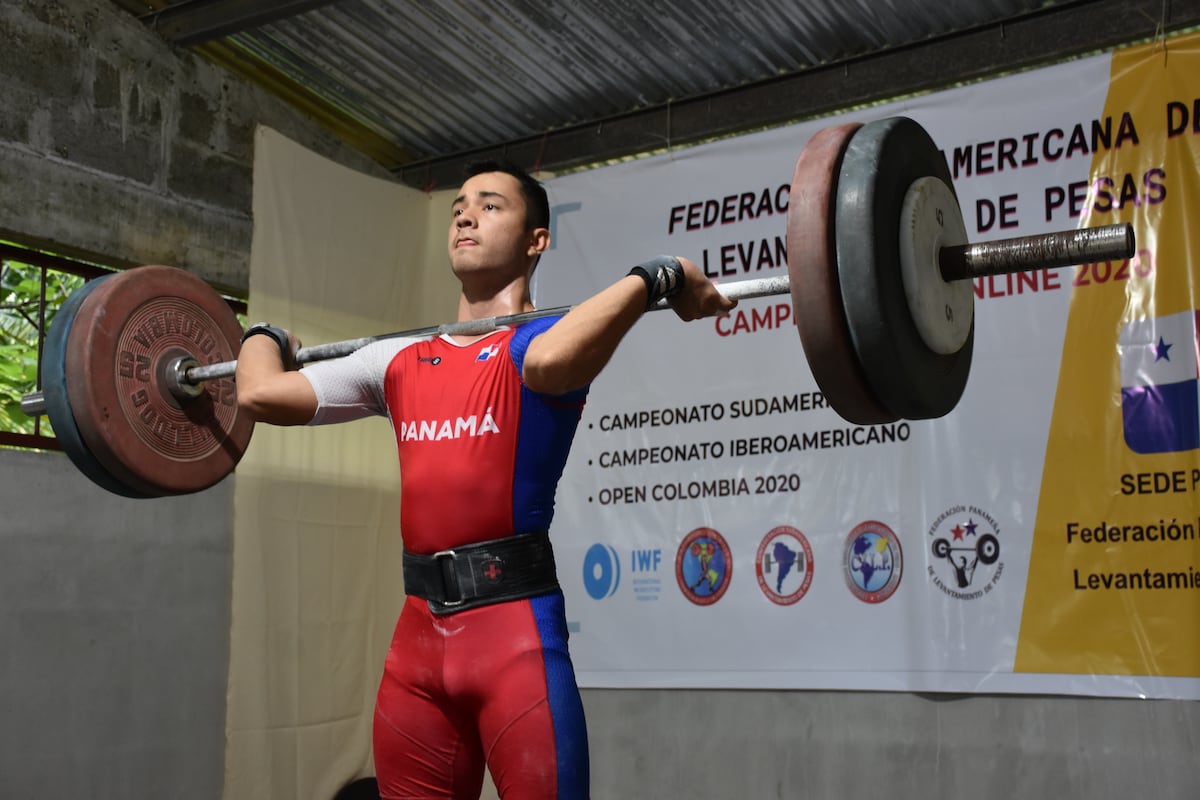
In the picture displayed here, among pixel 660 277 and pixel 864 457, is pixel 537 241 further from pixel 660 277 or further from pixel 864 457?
pixel 864 457

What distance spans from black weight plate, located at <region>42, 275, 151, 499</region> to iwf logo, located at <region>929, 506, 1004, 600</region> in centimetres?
221

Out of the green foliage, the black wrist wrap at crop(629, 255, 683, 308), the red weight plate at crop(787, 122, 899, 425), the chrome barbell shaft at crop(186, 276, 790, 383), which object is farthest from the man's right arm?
the green foliage

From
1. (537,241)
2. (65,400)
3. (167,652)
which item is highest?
(537,241)

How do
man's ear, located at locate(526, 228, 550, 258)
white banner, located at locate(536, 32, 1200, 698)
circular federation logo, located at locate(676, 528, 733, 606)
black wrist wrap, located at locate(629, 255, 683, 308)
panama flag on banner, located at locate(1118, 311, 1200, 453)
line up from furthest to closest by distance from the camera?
circular federation logo, located at locate(676, 528, 733, 606) < white banner, located at locate(536, 32, 1200, 698) < panama flag on banner, located at locate(1118, 311, 1200, 453) < man's ear, located at locate(526, 228, 550, 258) < black wrist wrap, located at locate(629, 255, 683, 308)

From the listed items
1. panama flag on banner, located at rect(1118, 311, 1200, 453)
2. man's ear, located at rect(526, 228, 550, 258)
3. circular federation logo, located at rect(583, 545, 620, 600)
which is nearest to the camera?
man's ear, located at rect(526, 228, 550, 258)

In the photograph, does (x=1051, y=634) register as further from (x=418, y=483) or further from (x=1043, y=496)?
(x=418, y=483)

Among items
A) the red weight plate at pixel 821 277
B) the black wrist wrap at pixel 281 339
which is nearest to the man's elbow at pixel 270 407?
the black wrist wrap at pixel 281 339

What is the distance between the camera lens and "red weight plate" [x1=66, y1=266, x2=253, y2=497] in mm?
2564

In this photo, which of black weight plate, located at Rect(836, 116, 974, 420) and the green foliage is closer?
black weight plate, located at Rect(836, 116, 974, 420)

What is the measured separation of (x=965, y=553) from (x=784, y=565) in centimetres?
58

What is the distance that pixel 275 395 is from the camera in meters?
2.21

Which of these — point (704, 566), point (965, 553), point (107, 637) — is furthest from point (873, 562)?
point (107, 637)

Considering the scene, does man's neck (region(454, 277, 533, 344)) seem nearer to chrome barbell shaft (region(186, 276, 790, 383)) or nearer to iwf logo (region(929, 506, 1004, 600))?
chrome barbell shaft (region(186, 276, 790, 383))

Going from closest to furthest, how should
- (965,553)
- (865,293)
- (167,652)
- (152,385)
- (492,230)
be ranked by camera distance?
(865,293) → (492,230) → (152,385) → (965,553) → (167,652)
